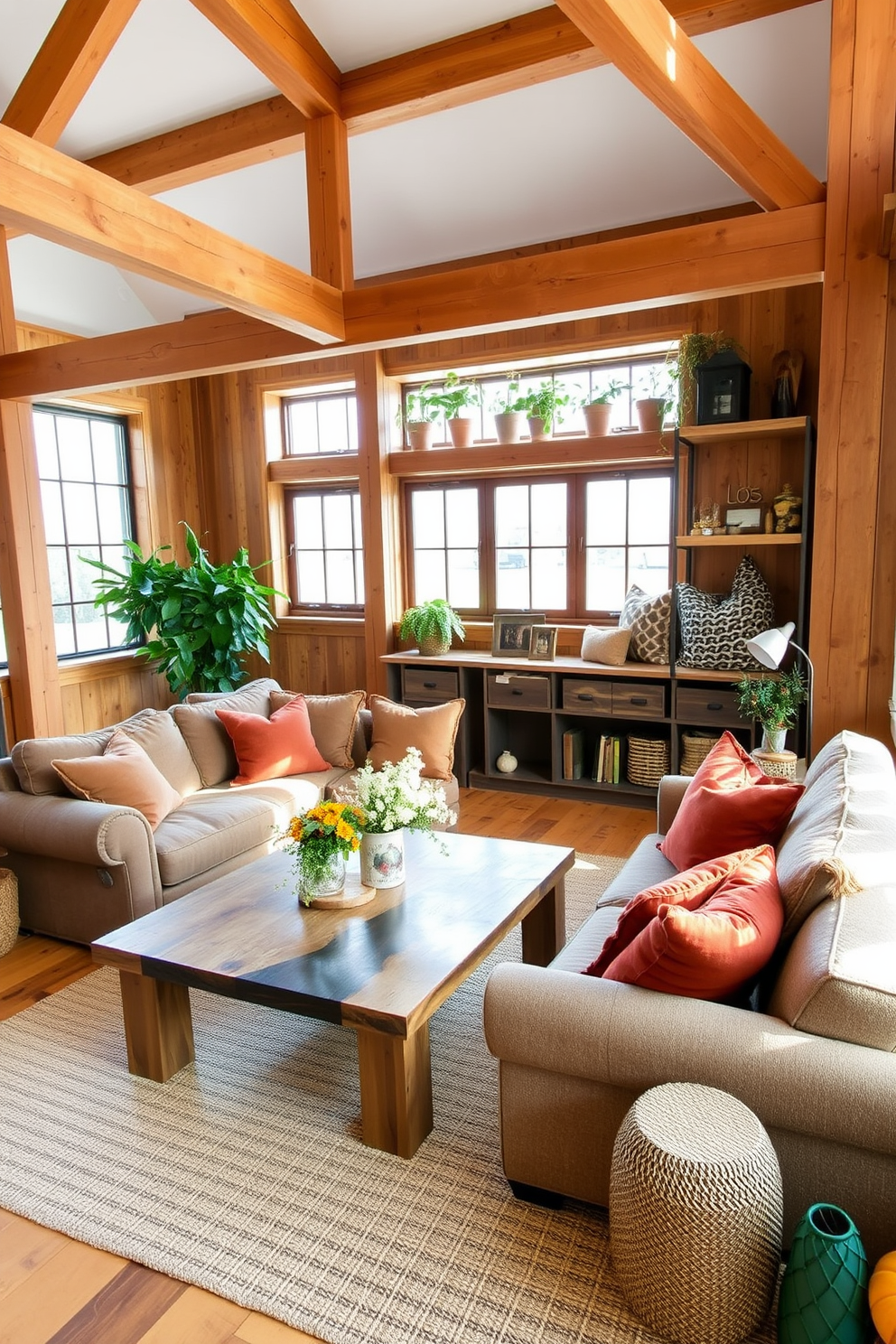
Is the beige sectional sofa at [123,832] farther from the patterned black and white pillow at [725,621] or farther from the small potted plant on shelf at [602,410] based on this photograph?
the small potted plant on shelf at [602,410]

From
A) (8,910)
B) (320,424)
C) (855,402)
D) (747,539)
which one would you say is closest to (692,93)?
(855,402)

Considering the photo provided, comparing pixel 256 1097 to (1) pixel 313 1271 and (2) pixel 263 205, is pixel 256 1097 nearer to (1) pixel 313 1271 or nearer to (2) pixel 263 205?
(1) pixel 313 1271

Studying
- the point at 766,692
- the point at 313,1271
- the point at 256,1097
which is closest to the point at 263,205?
the point at 766,692

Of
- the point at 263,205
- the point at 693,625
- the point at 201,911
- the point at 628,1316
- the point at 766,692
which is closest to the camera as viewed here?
the point at 628,1316

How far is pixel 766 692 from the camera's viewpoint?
383cm

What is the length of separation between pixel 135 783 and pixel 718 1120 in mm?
2551

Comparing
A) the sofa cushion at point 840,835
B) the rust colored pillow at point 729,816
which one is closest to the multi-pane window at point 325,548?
the rust colored pillow at point 729,816

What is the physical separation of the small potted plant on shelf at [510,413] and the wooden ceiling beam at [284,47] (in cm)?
188

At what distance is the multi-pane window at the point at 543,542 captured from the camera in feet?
16.9

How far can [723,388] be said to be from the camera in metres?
4.30

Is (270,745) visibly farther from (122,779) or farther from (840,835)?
(840,835)

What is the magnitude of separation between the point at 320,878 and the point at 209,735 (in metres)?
1.76

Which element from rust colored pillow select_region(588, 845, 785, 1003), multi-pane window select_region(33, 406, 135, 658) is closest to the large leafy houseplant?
multi-pane window select_region(33, 406, 135, 658)

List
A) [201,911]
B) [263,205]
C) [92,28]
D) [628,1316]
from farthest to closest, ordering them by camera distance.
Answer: [263,205], [92,28], [201,911], [628,1316]
